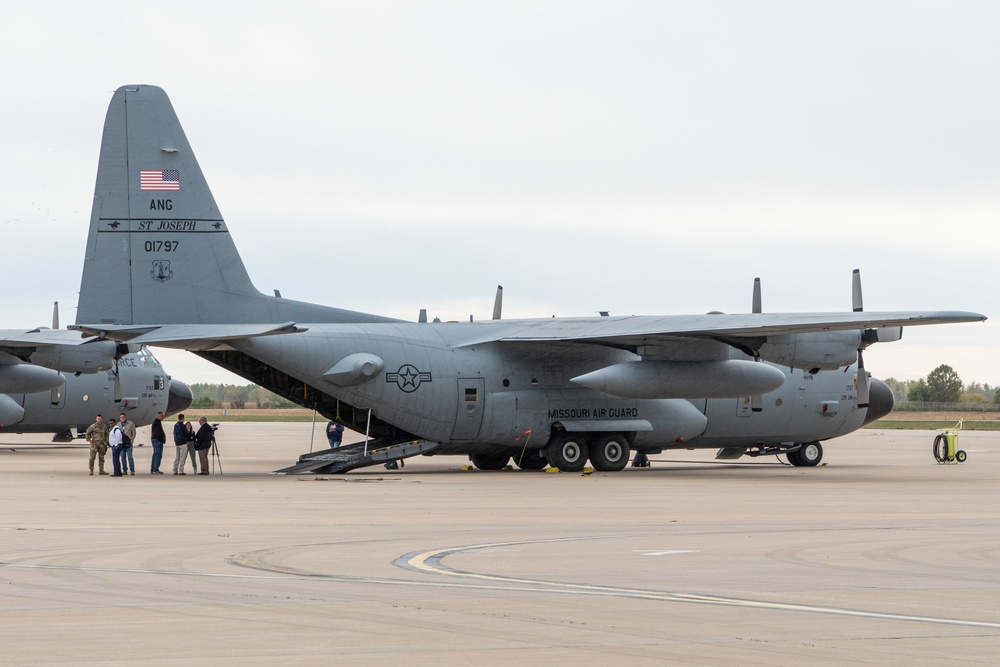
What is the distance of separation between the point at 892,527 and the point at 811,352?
567 inches

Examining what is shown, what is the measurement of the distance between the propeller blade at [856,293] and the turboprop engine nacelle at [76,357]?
17.3 metres

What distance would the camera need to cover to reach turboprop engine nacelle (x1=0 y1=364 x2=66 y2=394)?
36.8 metres

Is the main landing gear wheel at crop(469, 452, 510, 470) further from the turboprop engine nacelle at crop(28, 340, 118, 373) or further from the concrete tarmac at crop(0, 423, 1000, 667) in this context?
the concrete tarmac at crop(0, 423, 1000, 667)

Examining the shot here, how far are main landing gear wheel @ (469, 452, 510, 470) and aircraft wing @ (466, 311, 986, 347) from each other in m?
3.30

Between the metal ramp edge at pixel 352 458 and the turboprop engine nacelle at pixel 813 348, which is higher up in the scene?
the turboprop engine nacelle at pixel 813 348

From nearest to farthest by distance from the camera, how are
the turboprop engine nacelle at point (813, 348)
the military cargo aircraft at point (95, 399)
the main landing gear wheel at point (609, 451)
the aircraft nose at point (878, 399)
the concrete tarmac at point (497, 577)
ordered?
the concrete tarmac at point (497, 577)
the turboprop engine nacelle at point (813, 348)
the main landing gear wheel at point (609, 451)
the aircraft nose at point (878, 399)
the military cargo aircraft at point (95, 399)

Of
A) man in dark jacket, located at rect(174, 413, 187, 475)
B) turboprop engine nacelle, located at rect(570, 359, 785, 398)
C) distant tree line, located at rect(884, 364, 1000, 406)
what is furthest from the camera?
distant tree line, located at rect(884, 364, 1000, 406)

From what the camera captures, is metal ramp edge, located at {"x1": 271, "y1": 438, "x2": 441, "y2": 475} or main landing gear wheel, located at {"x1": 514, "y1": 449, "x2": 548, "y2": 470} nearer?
metal ramp edge, located at {"x1": 271, "y1": 438, "x2": 441, "y2": 475}

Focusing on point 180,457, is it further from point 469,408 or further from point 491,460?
point 491,460

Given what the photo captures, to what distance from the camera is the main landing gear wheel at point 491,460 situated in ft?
112

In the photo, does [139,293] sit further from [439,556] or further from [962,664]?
[962,664]

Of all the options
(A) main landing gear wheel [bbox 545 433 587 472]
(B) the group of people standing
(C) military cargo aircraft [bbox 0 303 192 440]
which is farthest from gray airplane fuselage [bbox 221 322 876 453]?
(C) military cargo aircraft [bbox 0 303 192 440]

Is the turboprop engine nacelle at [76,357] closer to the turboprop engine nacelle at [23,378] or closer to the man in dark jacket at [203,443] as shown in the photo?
the turboprop engine nacelle at [23,378]

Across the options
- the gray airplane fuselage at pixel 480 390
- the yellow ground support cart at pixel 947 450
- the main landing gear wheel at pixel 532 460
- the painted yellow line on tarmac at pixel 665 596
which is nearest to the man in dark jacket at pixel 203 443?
the gray airplane fuselage at pixel 480 390
